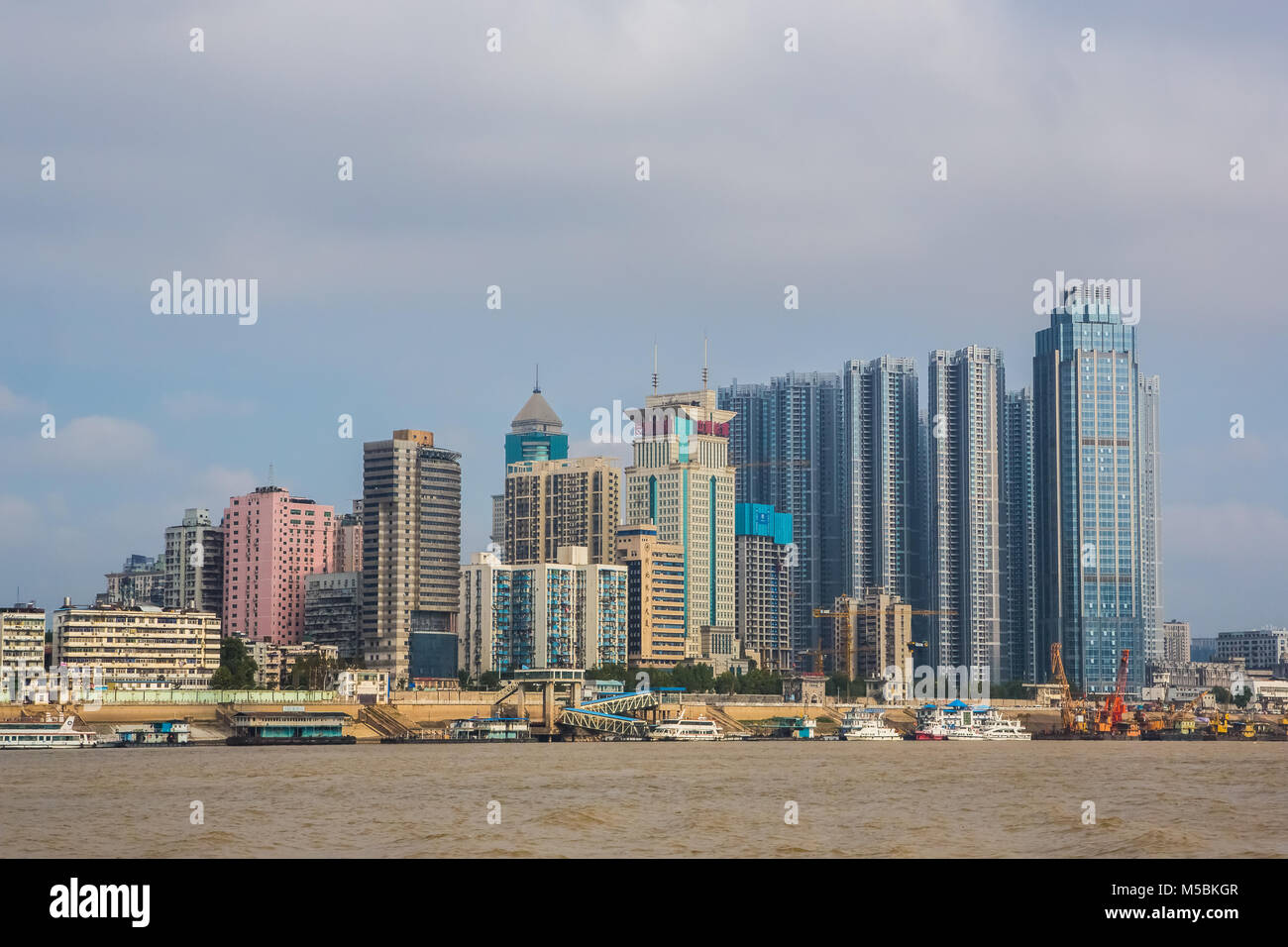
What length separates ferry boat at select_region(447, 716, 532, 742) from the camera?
17762 centimetres

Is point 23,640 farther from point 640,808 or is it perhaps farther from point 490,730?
point 640,808

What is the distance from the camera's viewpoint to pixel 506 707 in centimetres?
19800

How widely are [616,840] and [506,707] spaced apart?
151 m

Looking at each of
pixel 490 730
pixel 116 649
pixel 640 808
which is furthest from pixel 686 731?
pixel 640 808

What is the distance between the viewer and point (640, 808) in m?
61.5

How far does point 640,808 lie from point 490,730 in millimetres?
119721

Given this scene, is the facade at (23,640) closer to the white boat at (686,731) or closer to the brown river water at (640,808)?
the white boat at (686,731)

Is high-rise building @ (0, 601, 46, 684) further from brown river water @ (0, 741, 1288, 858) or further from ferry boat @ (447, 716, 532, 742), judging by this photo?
brown river water @ (0, 741, 1288, 858)

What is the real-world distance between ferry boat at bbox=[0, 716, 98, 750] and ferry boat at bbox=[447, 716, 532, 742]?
40317 mm

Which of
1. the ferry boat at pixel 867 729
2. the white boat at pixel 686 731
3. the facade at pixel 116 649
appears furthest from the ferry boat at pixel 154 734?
the ferry boat at pixel 867 729

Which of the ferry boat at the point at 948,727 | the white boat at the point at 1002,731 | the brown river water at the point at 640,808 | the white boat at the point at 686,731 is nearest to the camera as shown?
the brown river water at the point at 640,808

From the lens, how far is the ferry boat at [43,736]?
141 metres

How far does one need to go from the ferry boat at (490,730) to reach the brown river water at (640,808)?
69310 mm

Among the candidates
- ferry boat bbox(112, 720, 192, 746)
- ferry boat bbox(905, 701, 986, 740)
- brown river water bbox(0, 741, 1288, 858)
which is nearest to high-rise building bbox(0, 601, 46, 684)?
ferry boat bbox(112, 720, 192, 746)
